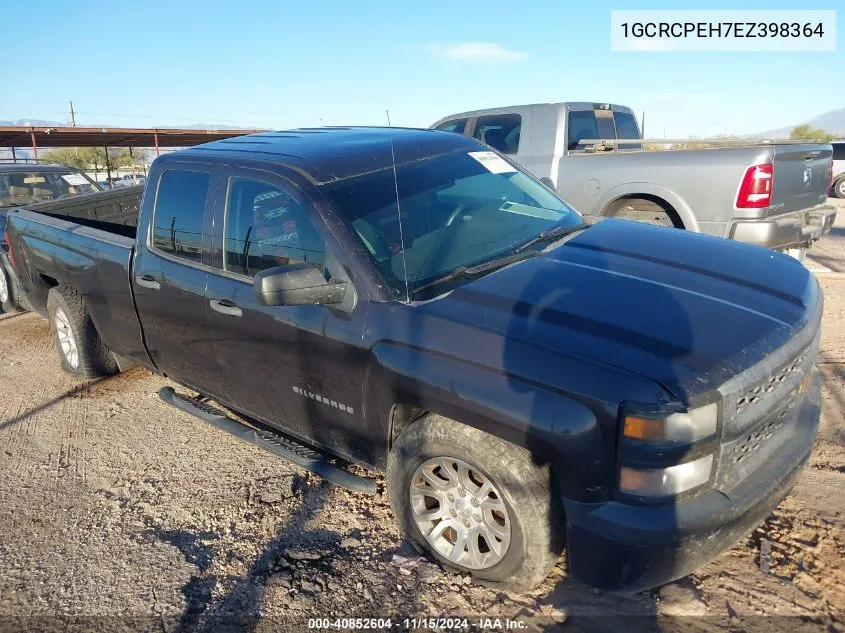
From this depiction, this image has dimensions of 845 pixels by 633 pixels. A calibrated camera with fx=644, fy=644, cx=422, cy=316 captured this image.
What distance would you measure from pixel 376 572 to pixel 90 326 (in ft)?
10.8

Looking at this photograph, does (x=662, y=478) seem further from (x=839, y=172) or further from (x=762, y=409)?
(x=839, y=172)

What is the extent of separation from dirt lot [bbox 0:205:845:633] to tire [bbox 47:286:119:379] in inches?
30.6

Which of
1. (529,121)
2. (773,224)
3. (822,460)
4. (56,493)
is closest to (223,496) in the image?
(56,493)

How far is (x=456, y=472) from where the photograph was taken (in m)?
2.63

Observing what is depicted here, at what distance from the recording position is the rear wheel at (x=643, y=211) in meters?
6.31

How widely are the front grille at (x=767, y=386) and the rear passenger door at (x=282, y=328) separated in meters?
1.46

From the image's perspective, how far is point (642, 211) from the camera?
257 inches

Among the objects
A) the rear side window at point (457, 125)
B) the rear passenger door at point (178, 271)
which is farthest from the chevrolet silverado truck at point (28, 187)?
the rear side window at point (457, 125)

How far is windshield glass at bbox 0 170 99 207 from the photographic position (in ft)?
25.9

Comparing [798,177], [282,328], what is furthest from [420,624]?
[798,177]

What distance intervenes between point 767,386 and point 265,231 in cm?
233

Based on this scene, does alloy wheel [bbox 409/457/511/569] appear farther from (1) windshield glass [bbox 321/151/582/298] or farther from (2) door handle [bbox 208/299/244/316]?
(2) door handle [bbox 208/299/244/316]

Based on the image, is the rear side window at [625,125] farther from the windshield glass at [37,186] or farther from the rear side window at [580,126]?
the windshield glass at [37,186]

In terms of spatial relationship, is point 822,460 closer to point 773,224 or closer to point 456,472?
point 456,472
